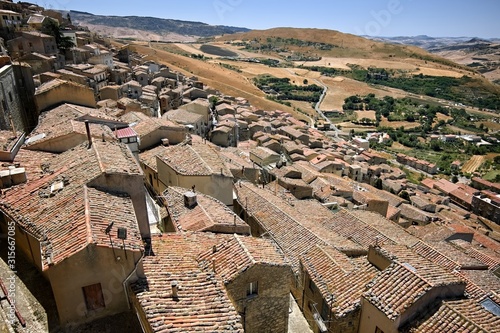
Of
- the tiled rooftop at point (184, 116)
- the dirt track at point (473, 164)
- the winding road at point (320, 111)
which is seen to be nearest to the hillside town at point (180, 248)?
the tiled rooftop at point (184, 116)

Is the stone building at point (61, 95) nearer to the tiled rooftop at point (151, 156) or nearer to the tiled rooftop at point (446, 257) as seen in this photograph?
the tiled rooftop at point (151, 156)

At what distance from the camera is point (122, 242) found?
8.11 metres

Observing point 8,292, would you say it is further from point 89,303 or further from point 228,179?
point 228,179

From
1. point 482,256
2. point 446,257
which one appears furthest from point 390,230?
point 482,256

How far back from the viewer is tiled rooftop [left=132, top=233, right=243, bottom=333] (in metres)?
7.63

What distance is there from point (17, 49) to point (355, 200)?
135ft

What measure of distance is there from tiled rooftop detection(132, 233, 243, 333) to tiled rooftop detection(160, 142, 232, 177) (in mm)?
7689

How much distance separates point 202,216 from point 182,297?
538cm

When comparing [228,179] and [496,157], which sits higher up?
[228,179]

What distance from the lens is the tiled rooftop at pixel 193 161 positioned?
17938 millimetres

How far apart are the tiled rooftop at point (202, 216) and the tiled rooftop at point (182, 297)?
8.32 ft

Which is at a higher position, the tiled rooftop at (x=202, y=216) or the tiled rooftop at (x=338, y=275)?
the tiled rooftop at (x=202, y=216)

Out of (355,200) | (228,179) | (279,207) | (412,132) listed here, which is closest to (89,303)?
(228,179)

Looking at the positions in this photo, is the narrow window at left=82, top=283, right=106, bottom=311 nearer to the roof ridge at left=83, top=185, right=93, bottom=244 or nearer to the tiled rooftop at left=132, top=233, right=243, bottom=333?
the tiled rooftop at left=132, top=233, right=243, bottom=333
